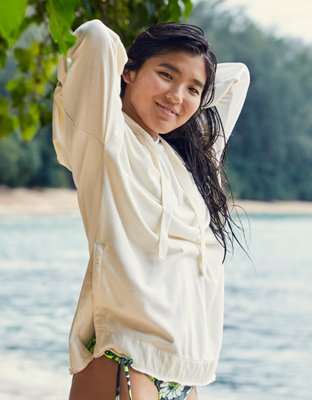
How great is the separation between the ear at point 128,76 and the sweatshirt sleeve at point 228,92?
0.73 feet

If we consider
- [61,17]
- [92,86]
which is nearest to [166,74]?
[92,86]

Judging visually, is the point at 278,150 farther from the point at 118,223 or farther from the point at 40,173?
the point at 118,223

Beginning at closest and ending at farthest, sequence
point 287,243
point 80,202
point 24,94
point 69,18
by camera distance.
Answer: point 69,18, point 80,202, point 24,94, point 287,243

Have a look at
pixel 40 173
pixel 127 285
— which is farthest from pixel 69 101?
pixel 40 173

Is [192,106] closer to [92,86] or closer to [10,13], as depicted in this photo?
[92,86]

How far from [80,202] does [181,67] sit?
265mm

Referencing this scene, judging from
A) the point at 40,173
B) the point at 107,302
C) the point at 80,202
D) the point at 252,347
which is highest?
the point at 80,202

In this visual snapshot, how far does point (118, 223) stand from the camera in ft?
4.75

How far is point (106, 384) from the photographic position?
1.44 metres

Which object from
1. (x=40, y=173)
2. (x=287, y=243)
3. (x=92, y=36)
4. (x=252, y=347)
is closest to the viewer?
(x=92, y=36)

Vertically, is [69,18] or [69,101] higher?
[69,18]

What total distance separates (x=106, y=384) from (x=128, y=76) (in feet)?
1.61

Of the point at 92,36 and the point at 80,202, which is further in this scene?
the point at 80,202

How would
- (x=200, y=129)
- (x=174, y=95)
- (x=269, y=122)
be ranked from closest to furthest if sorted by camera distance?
1. (x=174, y=95)
2. (x=200, y=129)
3. (x=269, y=122)
